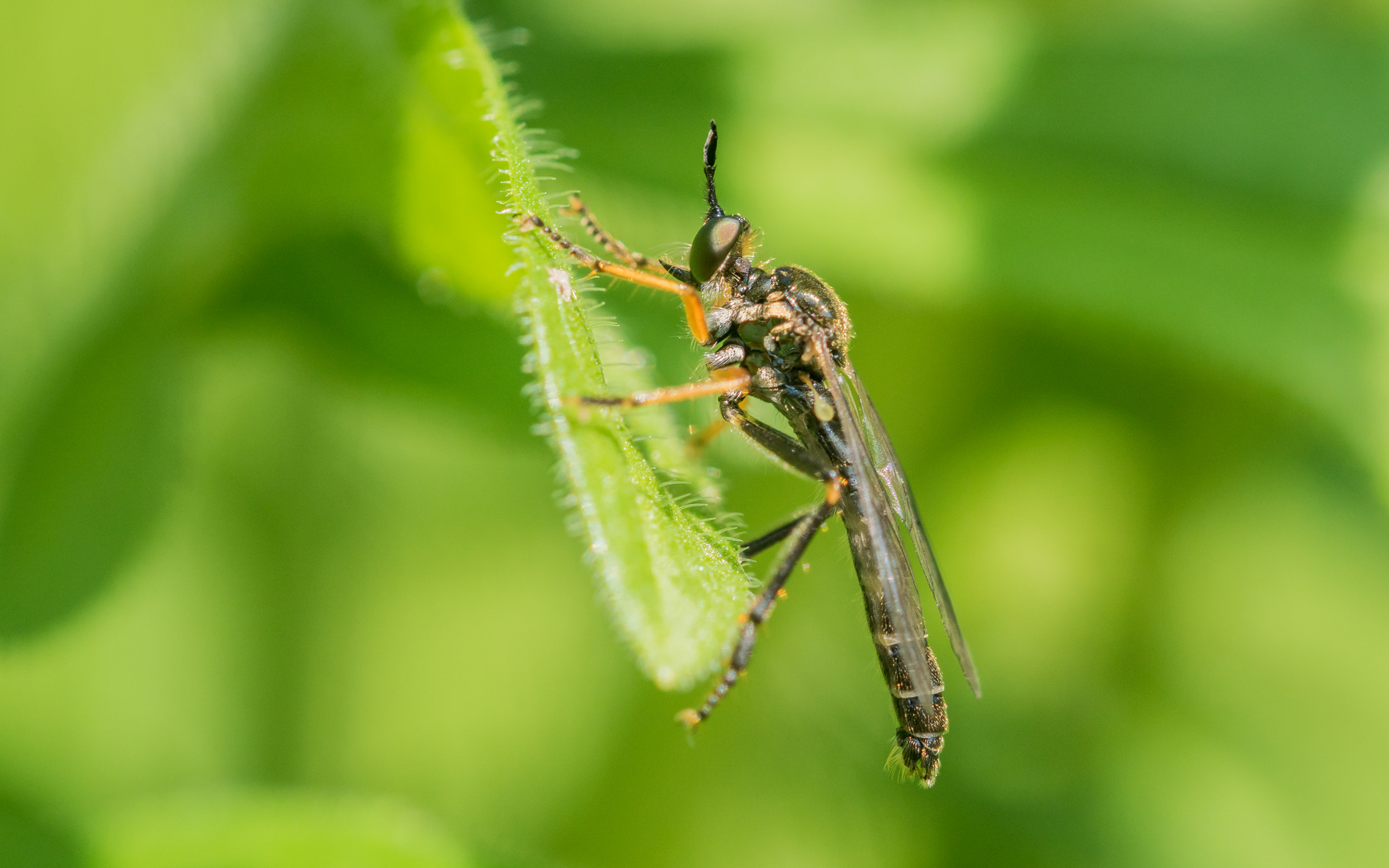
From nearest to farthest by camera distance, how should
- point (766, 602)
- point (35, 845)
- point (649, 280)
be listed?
point (35, 845) → point (766, 602) → point (649, 280)

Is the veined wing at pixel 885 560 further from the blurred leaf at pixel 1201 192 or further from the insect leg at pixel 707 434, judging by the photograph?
the blurred leaf at pixel 1201 192

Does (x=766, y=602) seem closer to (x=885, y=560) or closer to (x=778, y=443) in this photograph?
(x=885, y=560)

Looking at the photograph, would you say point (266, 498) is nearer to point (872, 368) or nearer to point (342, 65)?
point (342, 65)

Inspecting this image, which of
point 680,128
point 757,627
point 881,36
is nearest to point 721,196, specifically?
point 680,128

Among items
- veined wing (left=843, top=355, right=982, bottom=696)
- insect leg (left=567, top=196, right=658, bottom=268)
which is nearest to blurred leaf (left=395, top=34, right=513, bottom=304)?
insect leg (left=567, top=196, right=658, bottom=268)

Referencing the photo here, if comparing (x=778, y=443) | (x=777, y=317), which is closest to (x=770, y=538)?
(x=778, y=443)

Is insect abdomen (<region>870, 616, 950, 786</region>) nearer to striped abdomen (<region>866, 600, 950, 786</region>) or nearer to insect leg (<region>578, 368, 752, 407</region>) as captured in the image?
striped abdomen (<region>866, 600, 950, 786</region>)
